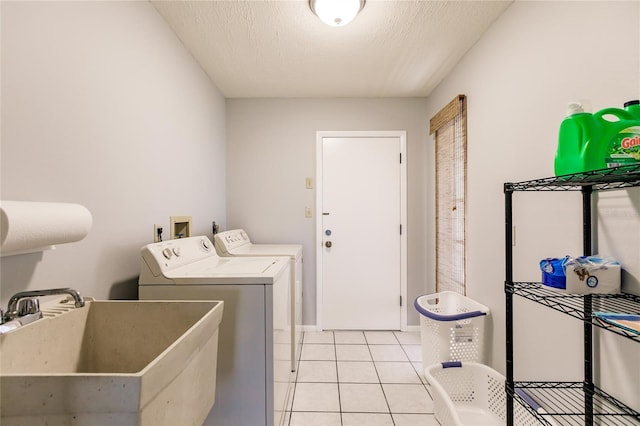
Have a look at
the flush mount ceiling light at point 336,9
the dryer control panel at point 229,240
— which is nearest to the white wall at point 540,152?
the flush mount ceiling light at point 336,9

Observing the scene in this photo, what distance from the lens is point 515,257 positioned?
168 cm

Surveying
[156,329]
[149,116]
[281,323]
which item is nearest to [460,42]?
[149,116]

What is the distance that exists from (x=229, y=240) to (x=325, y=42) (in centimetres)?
164

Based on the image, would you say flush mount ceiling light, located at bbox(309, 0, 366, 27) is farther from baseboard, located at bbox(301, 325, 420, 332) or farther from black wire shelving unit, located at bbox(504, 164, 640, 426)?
baseboard, located at bbox(301, 325, 420, 332)

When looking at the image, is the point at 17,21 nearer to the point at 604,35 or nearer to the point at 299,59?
the point at 299,59

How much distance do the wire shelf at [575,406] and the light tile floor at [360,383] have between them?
2.26 ft

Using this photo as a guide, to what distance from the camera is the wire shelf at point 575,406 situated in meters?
1.07

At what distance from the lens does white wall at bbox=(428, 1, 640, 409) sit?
3.59 feet

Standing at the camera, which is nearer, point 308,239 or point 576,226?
point 576,226

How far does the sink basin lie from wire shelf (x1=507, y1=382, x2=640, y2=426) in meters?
1.22

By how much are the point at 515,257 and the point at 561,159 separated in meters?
0.74

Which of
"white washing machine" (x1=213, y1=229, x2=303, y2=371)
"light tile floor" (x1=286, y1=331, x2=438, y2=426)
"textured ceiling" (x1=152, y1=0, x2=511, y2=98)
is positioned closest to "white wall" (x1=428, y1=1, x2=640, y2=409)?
"textured ceiling" (x1=152, y1=0, x2=511, y2=98)

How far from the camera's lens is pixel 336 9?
5.39 feet

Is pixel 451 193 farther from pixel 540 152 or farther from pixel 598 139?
pixel 598 139
